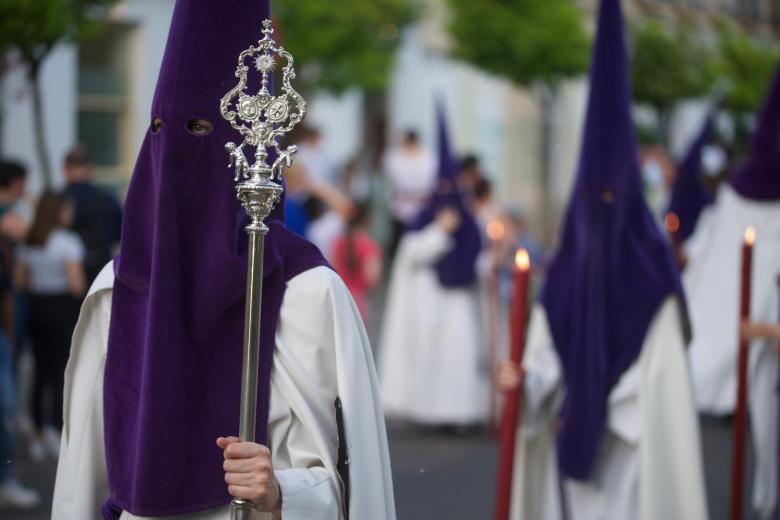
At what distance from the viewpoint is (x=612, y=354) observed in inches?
221

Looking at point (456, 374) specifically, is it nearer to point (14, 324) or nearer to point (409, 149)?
point (14, 324)

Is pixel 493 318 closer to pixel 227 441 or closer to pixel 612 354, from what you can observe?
pixel 612 354

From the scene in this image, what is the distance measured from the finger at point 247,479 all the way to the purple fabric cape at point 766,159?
240 inches

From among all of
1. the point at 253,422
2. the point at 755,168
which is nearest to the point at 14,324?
the point at 755,168

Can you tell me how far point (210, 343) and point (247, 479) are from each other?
44 cm

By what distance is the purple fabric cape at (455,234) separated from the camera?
11344mm

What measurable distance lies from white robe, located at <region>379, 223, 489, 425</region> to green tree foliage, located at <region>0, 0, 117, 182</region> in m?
3.17

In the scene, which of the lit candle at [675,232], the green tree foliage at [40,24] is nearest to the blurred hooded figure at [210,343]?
the green tree foliage at [40,24]

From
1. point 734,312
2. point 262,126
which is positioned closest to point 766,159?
point 734,312

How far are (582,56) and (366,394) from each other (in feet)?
65.8

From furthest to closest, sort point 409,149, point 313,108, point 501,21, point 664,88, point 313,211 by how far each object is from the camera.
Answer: point 664,88 → point 313,108 → point 501,21 → point 409,149 → point 313,211

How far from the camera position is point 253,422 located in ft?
9.63

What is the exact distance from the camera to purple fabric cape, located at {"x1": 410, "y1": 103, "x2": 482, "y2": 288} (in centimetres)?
1134

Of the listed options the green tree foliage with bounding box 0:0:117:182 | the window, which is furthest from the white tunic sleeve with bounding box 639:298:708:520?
the window
